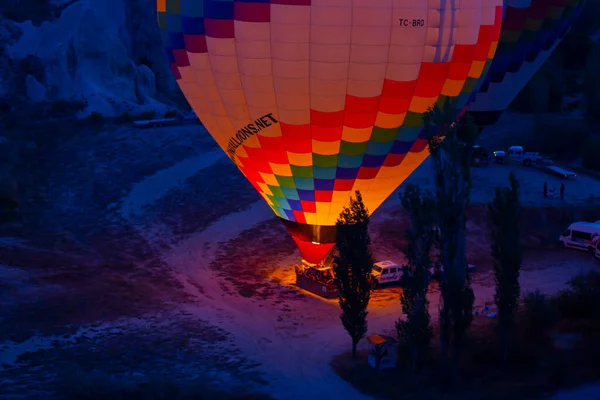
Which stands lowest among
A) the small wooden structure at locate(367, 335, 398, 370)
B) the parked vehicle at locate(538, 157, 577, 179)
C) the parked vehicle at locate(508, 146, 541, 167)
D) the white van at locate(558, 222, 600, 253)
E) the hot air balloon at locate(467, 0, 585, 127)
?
the small wooden structure at locate(367, 335, 398, 370)

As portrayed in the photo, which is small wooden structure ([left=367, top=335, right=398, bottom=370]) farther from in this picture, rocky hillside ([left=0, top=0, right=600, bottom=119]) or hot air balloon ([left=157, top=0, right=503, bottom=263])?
rocky hillside ([left=0, top=0, right=600, bottom=119])

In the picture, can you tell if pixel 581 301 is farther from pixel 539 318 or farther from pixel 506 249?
pixel 506 249

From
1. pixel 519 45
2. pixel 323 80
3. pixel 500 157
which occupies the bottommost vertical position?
pixel 500 157

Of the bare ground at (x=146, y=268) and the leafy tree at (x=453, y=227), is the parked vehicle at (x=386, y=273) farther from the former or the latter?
the leafy tree at (x=453, y=227)

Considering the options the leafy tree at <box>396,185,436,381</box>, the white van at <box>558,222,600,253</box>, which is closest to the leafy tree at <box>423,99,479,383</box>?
the leafy tree at <box>396,185,436,381</box>

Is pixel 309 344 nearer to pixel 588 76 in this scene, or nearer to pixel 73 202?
pixel 73 202

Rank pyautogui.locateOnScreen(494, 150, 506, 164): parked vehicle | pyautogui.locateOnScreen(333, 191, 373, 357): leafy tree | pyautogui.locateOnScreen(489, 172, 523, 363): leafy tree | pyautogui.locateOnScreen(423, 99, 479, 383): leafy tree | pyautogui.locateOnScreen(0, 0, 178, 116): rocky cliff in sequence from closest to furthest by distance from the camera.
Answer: pyautogui.locateOnScreen(423, 99, 479, 383): leafy tree < pyautogui.locateOnScreen(489, 172, 523, 363): leafy tree < pyautogui.locateOnScreen(333, 191, 373, 357): leafy tree < pyautogui.locateOnScreen(494, 150, 506, 164): parked vehicle < pyautogui.locateOnScreen(0, 0, 178, 116): rocky cliff

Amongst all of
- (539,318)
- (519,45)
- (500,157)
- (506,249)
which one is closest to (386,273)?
(539,318)
